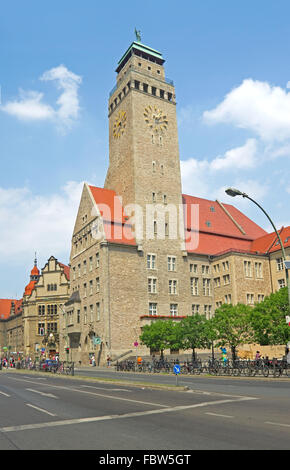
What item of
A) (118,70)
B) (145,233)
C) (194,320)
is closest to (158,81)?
(118,70)

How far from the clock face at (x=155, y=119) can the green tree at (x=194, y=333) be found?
33775 mm

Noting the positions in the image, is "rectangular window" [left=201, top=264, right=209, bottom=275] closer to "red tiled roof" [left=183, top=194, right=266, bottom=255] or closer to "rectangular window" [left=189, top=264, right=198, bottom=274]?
"rectangular window" [left=189, top=264, right=198, bottom=274]

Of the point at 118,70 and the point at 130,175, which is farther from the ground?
the point at 118,70

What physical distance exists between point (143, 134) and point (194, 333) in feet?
112

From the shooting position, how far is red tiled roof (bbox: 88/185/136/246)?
58.2m

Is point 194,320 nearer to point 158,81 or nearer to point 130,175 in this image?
point 130,175

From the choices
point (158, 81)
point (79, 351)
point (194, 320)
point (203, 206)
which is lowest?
point (79, 351)

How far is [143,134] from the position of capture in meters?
64.4

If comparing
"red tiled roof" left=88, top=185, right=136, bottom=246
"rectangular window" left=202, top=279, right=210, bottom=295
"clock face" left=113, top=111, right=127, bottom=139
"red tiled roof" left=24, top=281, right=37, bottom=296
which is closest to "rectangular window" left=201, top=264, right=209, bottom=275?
"rectangular window" left=202, top=279, right=210, bottom=295

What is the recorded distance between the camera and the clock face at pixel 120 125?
2623 inches

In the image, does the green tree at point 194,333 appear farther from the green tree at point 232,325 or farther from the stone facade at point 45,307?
the stone facade at point 45,307

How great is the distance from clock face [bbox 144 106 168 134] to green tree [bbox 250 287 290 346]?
3633 cm

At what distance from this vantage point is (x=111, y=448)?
287 inches
